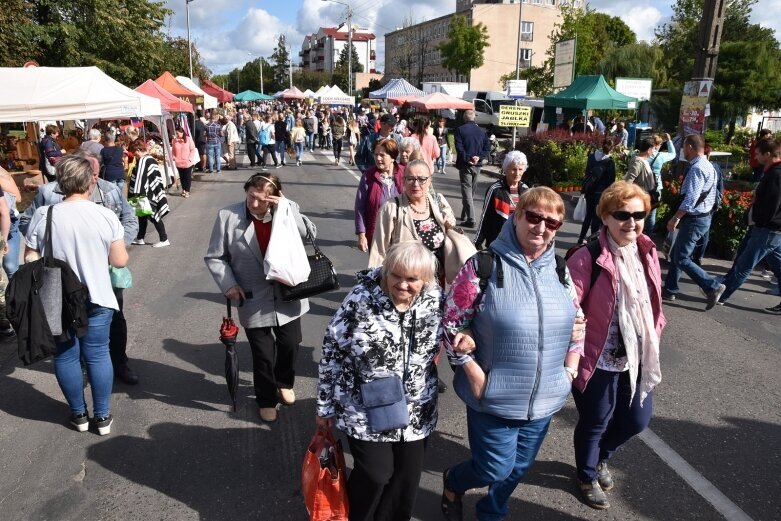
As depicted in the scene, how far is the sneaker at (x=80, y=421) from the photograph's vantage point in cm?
375

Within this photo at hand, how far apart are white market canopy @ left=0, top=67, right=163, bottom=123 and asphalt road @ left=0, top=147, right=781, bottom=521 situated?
231 inches

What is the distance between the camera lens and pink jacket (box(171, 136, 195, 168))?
12913mm

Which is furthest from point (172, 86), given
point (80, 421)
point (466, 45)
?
point (466, 45)

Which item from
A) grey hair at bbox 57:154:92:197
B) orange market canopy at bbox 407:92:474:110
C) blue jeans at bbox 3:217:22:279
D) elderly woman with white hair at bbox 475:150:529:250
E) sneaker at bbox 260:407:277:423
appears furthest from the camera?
orange market canopy at bbox 407:92:474:110

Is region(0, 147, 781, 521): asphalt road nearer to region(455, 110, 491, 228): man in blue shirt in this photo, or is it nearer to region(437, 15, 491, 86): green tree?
region(455, 110, 491, 228): man in blue shirt

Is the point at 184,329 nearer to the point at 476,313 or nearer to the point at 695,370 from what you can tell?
the point at 476,313

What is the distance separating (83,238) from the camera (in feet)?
11.1

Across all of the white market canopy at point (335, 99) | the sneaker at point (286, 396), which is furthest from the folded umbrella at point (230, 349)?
the white market canopy at point (335, 99)

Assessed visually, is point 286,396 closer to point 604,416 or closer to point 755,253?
point 604,416

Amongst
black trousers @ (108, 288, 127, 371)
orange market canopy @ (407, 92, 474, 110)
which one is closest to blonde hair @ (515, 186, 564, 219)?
black trousers @ (108, 288, 127, 371)

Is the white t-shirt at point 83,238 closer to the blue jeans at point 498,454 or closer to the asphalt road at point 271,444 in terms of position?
the asphalt road at point 271,444

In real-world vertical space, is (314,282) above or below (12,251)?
above

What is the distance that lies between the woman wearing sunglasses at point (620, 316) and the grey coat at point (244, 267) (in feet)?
6.14

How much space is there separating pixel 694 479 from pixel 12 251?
248 inches
